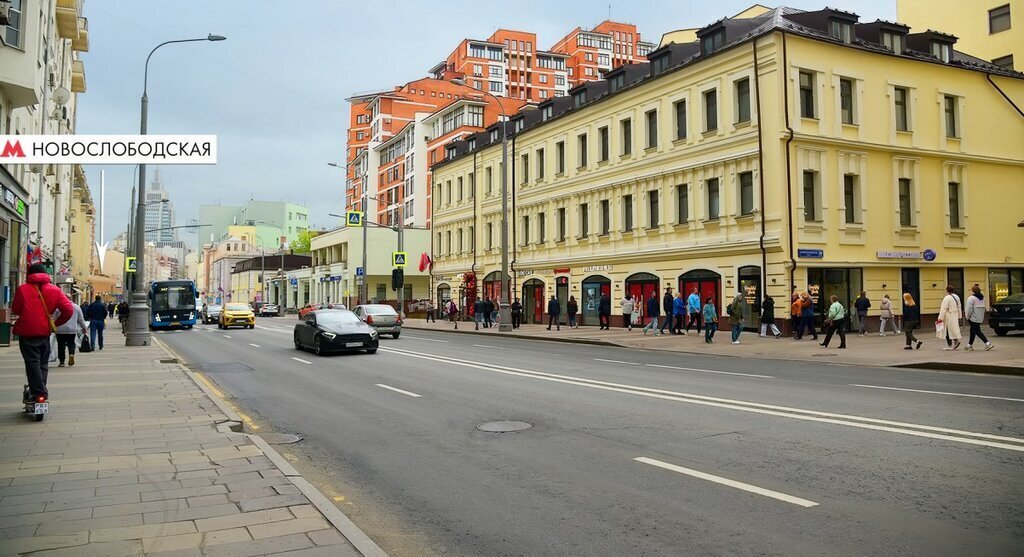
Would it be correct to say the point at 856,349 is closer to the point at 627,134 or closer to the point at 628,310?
the point at 628,310

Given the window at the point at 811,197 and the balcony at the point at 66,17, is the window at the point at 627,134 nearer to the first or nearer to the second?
the window at the point at 811,197

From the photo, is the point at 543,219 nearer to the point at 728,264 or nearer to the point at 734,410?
the point at 728,264

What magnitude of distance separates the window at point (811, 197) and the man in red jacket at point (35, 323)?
2468 centimetres

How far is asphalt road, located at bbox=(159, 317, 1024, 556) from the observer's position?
453 cm

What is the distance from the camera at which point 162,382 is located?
13.1 m

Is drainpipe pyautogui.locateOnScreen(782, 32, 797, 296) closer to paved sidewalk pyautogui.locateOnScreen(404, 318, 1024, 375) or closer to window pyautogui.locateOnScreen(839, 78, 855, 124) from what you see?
paved sidewalk pyautogui.locateOnScreen(404, 318, 1024, 375)

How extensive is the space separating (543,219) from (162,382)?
97.2 feet

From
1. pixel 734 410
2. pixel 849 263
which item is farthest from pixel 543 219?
pixel 734 410

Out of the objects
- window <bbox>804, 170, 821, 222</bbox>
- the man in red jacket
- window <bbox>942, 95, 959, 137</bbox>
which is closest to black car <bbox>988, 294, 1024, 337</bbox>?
window <bbox>804, 170, 821, 222</bbox>

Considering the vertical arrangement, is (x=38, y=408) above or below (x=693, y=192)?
below

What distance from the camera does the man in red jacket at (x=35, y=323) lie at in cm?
854

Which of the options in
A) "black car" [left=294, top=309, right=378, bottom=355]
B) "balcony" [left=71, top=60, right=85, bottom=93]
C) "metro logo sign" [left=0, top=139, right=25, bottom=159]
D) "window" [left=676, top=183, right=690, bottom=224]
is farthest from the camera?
"balcony" [left=71, top=60, right=85, bottom=93]

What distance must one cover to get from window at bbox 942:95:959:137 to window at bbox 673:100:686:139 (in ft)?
→ 37.1

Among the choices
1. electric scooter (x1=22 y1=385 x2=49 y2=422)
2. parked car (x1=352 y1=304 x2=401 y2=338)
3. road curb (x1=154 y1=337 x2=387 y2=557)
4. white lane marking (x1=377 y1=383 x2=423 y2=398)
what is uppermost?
parked car (x1=352 y1=304 x2=401 y2=338)
